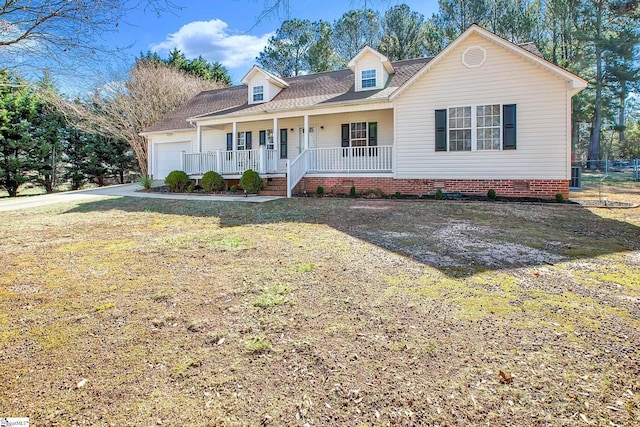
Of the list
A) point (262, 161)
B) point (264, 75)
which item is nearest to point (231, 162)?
point (262, 161)

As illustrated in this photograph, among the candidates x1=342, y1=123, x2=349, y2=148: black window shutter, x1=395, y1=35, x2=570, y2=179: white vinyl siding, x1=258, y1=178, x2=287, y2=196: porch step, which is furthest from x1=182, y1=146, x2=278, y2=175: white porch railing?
x1=395, y1=35, x2=570, y2=179: white vinyl siding

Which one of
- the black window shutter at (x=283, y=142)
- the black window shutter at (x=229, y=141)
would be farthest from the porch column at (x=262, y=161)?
A: the black window shutter at (x=229, y=141)

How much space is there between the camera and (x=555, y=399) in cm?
220

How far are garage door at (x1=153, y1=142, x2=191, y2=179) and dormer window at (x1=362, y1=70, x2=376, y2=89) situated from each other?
9.87 m

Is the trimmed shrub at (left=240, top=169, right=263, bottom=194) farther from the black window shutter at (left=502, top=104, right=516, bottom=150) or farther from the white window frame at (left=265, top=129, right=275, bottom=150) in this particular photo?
the black window shutter at (left=502, top=104, right=516, bottom=150)

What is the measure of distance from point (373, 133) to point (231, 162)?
20.2ft

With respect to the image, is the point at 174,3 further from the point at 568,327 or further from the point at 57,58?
the point at 568,327

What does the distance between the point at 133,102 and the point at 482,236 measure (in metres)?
24.0

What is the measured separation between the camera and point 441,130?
12867mm

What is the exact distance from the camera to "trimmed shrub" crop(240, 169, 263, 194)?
14242 millimetres

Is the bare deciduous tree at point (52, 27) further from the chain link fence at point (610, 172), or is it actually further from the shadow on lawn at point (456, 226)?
the chain link fence at point (610, 172)

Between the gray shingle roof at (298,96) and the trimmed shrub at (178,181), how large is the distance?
9.91 ft

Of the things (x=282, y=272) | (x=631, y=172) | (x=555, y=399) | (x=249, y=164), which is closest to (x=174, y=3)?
(x=282, y=272)

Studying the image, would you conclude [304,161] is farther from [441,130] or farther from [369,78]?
[441,130]
